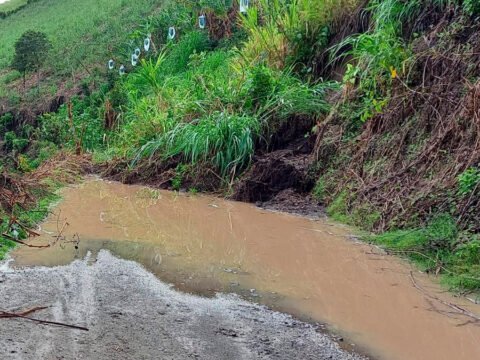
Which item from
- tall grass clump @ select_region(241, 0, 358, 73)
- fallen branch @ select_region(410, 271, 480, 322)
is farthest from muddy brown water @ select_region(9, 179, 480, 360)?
tall grass clump @ select_region(241, 0, 358, 73)

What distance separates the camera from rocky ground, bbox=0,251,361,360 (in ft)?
10.3

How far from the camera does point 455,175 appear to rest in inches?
213

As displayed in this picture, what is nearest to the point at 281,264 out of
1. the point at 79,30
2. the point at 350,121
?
the point at 350,121

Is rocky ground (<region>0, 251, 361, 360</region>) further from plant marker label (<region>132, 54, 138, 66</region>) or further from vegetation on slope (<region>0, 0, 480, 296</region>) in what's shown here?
plant marker label (<region>132, 54, 138, 66</region>)

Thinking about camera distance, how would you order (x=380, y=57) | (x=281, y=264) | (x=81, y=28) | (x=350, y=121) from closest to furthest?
(x=281, y=264) → (x=380, y=57) → (x=350, y=121) → (x=81, y=28)

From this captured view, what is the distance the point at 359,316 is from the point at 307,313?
331mm

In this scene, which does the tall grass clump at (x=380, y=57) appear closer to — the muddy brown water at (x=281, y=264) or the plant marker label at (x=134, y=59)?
the muddy brown water at (x=281, y=264)

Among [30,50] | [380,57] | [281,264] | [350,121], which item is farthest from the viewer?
[30,50]

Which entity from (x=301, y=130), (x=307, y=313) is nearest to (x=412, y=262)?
(x=307, y=313)

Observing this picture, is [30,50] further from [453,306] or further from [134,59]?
[453,306]

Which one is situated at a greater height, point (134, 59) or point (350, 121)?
point (134, 59)

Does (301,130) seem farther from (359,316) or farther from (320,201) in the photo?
(359,316)

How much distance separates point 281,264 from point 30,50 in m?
16.3

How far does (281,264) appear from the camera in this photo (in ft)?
16.1
